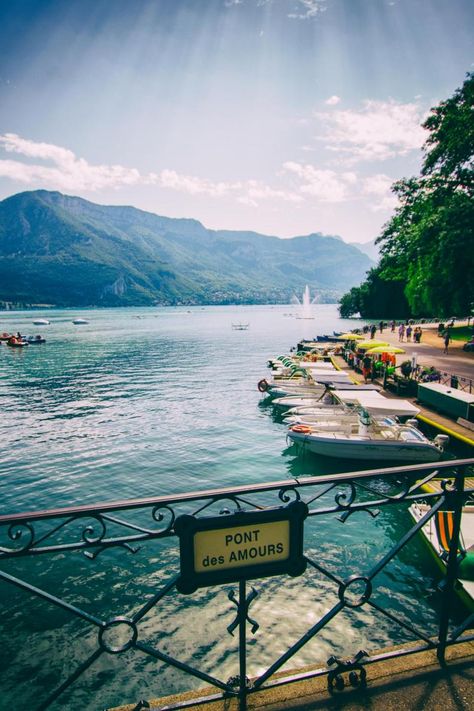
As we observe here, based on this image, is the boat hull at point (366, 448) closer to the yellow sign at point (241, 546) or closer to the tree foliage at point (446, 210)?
the yellow sign at point (241, 546)

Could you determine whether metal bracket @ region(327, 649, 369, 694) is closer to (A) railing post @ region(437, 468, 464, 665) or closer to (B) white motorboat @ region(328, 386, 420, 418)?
(A) railing post @ region(437, 468, 464, 665)

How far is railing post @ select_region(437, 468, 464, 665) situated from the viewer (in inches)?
127

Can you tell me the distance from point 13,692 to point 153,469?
10.7m

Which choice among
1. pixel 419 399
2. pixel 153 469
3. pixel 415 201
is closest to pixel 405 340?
pixel 415 201

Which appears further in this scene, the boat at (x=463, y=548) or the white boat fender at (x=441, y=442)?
the white boat fender at (x=441, y=442)

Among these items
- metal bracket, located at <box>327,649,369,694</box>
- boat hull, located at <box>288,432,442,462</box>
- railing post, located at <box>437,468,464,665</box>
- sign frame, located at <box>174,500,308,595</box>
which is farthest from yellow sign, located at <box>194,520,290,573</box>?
boat hull, located at <box>288,432,442,462</box>

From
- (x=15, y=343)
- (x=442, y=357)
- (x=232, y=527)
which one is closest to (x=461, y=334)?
(x=442, y=357)

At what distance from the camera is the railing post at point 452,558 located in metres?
3.23

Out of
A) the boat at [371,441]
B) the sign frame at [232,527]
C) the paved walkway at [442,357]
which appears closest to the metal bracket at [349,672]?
the sign frame at [232,527]

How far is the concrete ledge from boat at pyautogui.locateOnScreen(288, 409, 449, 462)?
13975 mm

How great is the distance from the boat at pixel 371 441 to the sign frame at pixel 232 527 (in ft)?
49.0

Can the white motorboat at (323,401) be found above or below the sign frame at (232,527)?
below

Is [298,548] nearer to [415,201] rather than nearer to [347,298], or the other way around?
[415,201]

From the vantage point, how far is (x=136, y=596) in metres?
9.55
